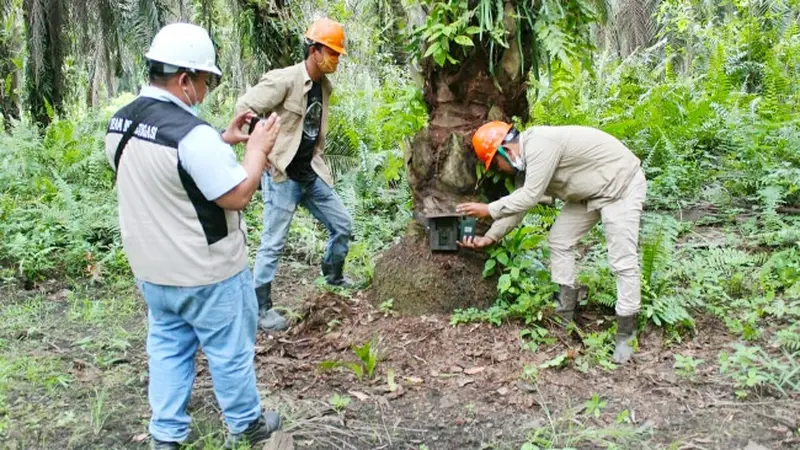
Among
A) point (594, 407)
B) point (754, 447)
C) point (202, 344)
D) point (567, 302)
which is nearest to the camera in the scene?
point (202, 344)

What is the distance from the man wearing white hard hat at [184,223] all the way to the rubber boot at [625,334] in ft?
7.84

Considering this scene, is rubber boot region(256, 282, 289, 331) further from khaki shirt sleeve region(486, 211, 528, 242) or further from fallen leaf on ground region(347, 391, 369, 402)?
khaki shirt sleeve region(486, 211, 528, 242)

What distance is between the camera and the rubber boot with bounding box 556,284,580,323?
465cm

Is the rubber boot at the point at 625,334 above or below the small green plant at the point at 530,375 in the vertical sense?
above

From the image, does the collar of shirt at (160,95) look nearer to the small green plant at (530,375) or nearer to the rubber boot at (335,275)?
the small green plant at (530,375)

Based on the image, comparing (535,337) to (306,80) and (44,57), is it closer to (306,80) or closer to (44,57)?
(306,80)

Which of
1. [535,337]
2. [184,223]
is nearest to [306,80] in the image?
[184,223]

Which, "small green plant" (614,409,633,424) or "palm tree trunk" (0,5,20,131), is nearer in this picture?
"small green plant" (614,409,633,424)

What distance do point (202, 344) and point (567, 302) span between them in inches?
100

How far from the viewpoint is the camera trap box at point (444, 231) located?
483cm

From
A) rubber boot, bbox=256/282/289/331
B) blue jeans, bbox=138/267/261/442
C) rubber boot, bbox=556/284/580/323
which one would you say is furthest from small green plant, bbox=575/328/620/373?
rubber boot, bbox=256/282/289/331

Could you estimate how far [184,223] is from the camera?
2.98 metres

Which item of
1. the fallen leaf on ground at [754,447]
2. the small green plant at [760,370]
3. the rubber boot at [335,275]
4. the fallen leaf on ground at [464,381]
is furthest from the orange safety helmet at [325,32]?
the fallen leaf on ground at [754,447]

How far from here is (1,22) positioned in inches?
403
